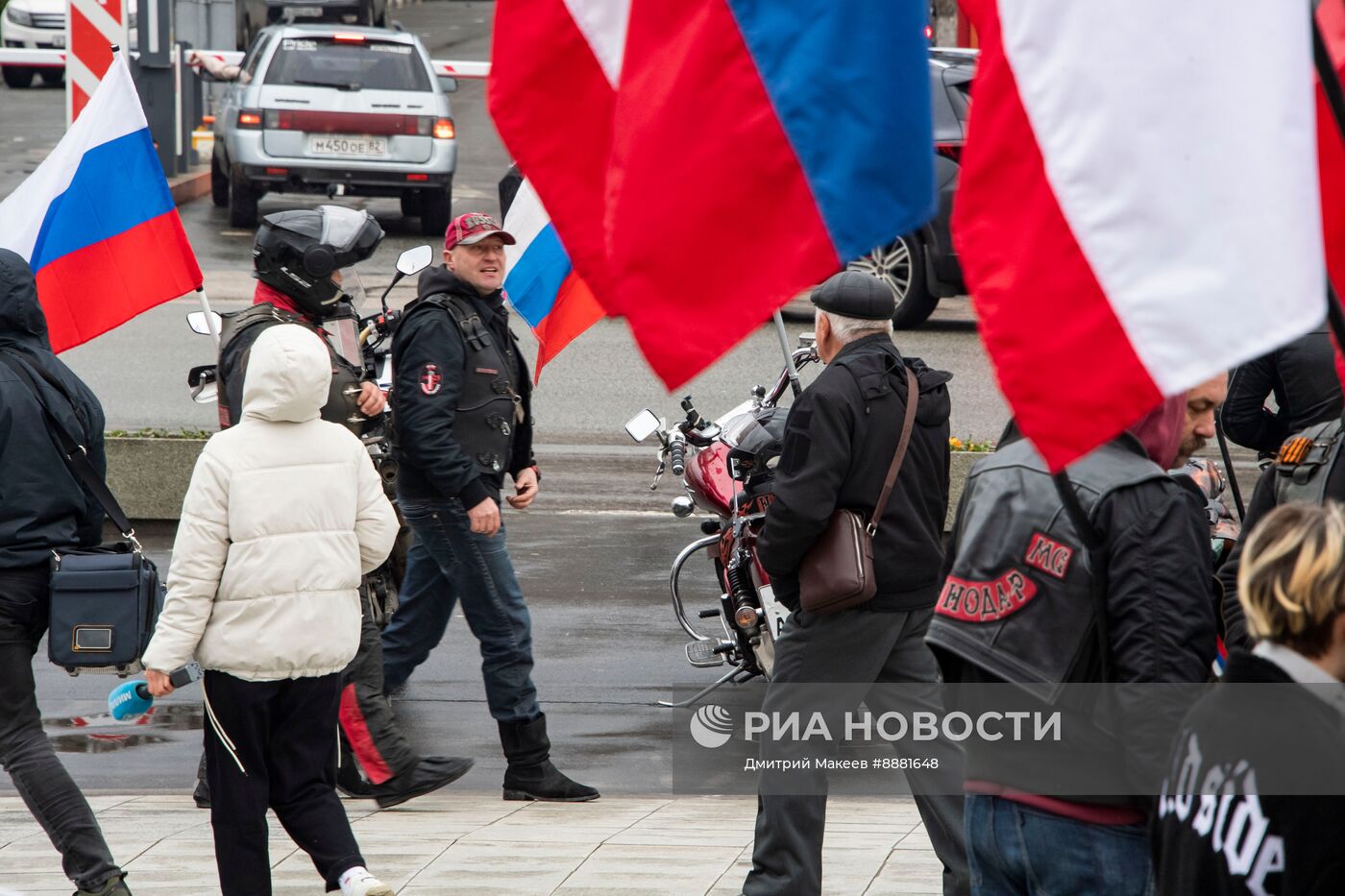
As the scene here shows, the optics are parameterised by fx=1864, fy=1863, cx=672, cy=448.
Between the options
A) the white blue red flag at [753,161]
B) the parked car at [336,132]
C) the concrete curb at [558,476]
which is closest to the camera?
the white blue red flag at [753,161]

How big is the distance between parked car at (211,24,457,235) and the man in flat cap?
1421 cm

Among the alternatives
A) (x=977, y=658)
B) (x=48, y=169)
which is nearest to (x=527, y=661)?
(x=48, y=169)

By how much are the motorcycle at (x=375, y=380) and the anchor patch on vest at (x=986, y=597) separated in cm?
329

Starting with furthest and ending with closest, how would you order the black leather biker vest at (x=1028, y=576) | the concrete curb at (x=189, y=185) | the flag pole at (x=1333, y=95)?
1. the concrete curb at (x=189, y=185)
2. the black leather biker vest at (x=1028, y=576)
3. the flag pole at (x=1333, y=95)

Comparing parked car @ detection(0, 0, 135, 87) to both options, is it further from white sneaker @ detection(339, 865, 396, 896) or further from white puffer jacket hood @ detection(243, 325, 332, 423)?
white sneaker @ detection(339, 865, 396, 896)

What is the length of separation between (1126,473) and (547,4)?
133 centimetres

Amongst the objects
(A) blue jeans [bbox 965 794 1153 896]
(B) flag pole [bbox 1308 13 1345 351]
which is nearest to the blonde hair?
(B) flag pole [bbox 1308 13 1345 351]

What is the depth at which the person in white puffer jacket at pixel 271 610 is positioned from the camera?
16.4 feet

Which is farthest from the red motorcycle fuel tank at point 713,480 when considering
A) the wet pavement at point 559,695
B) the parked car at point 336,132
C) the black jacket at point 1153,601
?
the parked car at point 336,132

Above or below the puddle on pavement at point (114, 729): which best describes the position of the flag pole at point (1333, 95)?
above

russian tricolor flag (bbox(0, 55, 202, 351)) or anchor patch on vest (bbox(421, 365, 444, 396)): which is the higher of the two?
russian tricolor flag (bbox(0, 55, 202, 351))

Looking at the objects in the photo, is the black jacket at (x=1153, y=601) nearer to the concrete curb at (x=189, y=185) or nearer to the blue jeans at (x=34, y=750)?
the blue jeans at (x=34, y=750)

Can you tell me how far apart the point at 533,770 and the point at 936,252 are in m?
8.62

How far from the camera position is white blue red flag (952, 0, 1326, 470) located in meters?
2.33
